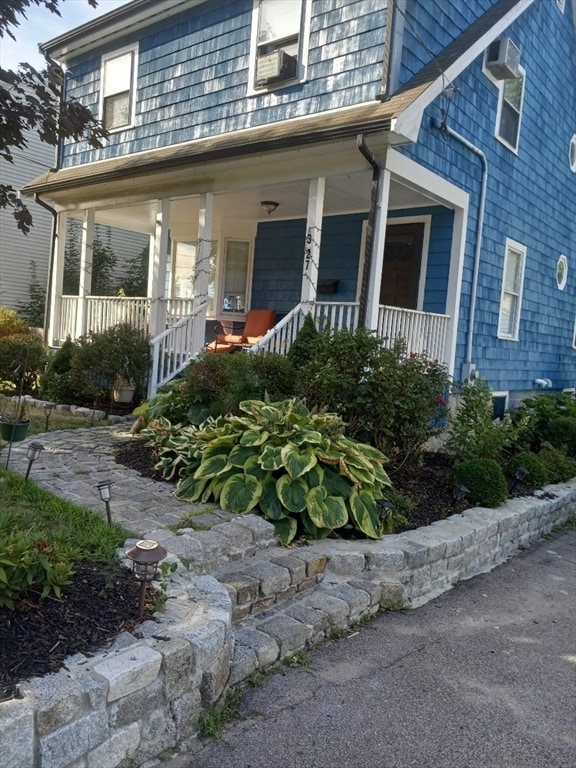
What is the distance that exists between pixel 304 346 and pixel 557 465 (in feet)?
11.6

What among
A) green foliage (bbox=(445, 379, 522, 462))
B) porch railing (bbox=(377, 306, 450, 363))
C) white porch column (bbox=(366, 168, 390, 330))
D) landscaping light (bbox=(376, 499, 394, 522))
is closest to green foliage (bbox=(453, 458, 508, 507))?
green foliage (bbox=(445, 379, 522, 462))

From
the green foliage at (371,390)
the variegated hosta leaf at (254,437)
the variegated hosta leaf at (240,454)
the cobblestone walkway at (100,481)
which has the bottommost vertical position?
the cobblestone walkway at (100,481)

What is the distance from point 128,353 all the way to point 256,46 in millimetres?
4612

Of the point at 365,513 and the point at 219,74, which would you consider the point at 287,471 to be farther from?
the point at 219,74

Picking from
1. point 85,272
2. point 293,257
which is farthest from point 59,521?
point 85,272

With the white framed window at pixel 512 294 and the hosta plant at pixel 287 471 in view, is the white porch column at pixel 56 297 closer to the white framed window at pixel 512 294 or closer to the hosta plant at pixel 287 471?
the hosta plant at pixel 287 471

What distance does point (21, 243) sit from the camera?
16.1 m

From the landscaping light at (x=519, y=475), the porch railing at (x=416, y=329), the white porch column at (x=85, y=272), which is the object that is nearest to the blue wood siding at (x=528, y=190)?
the porch railing at (x=416, y=329)

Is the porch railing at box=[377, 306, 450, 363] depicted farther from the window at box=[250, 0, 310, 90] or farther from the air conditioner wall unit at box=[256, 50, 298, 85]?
the air conditioner wall unit at box=[256, 50, 298, 85]

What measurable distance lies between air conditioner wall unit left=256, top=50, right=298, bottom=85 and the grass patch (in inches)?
245

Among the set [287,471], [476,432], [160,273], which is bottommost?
[287,471]

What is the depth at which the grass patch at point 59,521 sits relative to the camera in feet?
9.78

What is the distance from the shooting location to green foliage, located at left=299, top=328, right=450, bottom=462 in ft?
17.1

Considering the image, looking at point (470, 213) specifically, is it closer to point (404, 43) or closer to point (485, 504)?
point (404, 43)
